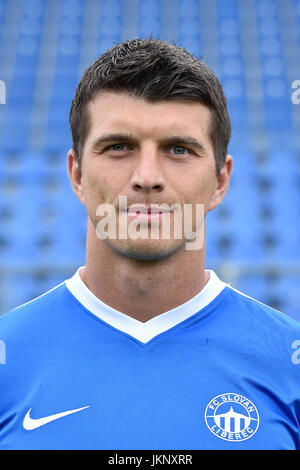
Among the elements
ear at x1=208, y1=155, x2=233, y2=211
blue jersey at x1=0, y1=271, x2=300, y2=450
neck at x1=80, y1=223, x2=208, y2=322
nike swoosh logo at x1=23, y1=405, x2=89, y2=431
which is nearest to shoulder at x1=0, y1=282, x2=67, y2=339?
Result: blue jersey at x1=0, y1=271, x2=300, y2=450

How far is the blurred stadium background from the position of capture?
7.45m

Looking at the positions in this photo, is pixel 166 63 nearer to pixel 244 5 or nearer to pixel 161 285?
pixel 161 285

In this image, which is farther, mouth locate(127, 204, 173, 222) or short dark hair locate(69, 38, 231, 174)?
short dark hair locate(69, 38, 231, 174)

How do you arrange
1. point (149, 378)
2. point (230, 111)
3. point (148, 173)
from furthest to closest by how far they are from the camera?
point (230, 111) → point (149, 378) → point (148, 173)

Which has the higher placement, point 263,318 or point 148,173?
point 148,173

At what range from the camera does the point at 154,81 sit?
168 centimetres

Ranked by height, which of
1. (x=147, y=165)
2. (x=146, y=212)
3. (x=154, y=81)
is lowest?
(x=146, y=212)

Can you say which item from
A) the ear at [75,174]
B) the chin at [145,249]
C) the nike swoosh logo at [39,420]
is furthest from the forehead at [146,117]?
the nike swoosh logo at [39,420]

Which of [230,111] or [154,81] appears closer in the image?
[154,81]

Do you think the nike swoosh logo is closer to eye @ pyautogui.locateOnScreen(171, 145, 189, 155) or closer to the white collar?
the white collar

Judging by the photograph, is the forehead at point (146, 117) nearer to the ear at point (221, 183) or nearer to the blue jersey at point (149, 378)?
the ear at point (221, 183)

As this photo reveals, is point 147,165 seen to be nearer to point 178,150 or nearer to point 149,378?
point 178,150

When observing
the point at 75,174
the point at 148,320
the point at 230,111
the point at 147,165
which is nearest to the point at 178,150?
the point at 147,165

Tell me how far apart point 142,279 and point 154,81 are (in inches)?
23.3
